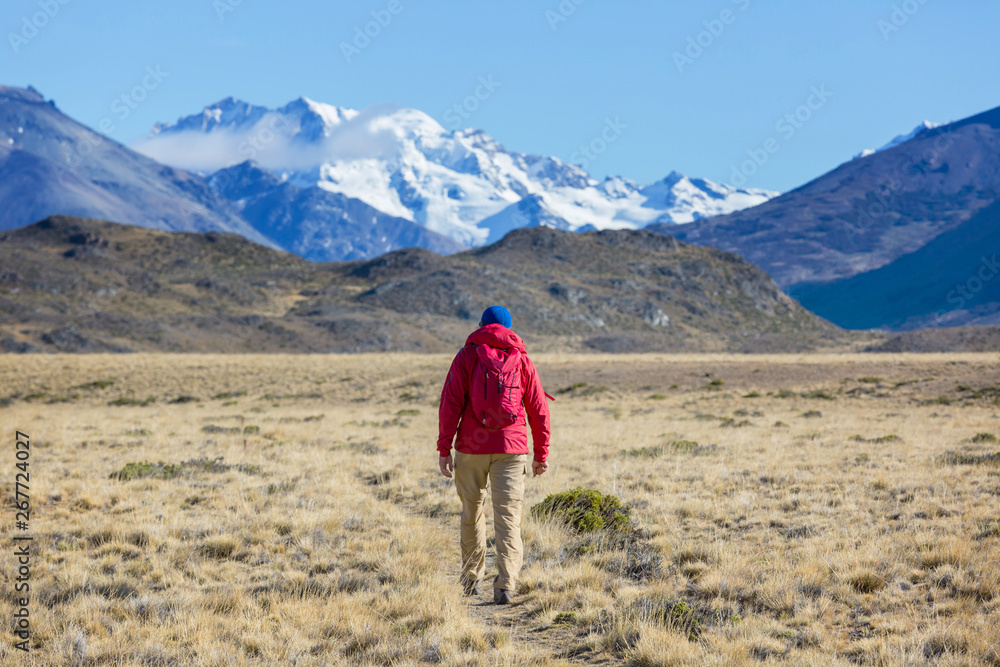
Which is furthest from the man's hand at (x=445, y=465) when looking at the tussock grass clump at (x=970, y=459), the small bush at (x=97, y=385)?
the small bush at (x=97, y=385)

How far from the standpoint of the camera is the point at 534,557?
7.05 m

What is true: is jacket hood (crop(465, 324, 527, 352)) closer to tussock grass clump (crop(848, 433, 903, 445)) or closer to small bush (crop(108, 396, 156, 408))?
tussock grass clump (crop(848, 433, 903, 445))

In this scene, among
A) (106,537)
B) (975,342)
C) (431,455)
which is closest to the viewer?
(106,537)

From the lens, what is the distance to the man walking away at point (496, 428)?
565cm

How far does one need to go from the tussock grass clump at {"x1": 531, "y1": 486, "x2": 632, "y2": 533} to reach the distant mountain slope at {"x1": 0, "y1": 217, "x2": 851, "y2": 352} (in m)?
68.2

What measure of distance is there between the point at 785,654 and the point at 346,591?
354 cm

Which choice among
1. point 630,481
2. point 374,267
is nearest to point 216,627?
point 630,481

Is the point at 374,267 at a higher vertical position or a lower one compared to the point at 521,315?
higher

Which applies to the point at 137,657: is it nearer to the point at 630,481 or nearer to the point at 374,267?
the point at 630,481

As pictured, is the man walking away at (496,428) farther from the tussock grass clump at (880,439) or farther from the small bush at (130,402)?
the small bush at (130,402)

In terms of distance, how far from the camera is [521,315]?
9450 cm

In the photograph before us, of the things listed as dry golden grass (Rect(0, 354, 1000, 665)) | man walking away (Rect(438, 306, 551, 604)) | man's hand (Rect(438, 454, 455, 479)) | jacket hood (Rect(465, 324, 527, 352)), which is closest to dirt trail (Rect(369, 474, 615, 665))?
dry golden grass (Rect(0, 354, 1000, 665))

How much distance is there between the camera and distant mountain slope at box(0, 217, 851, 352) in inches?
Answer: 3027

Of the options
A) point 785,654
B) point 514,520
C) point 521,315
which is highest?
point 521,315
